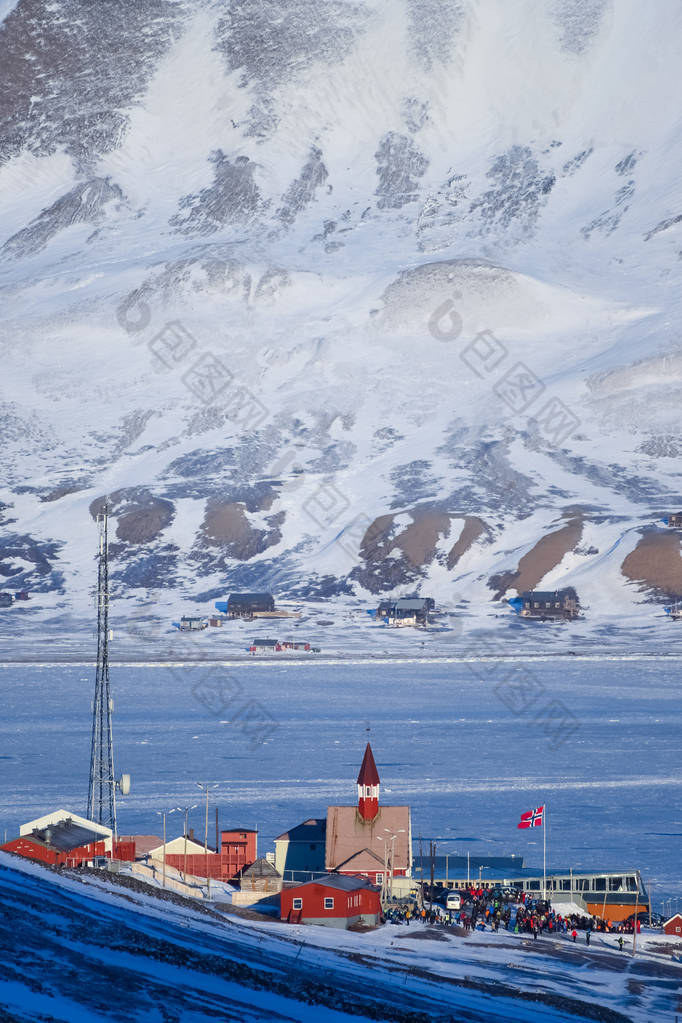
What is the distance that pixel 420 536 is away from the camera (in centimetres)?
17962

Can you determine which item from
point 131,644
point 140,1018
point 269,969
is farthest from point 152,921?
point 131,644

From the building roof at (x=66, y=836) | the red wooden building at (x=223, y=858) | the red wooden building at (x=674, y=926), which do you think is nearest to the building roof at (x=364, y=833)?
the red wooden building at (x=223, y=858)

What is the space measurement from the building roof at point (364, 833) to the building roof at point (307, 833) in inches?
30.2

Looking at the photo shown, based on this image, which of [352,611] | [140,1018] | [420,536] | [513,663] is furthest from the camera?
[420,536]

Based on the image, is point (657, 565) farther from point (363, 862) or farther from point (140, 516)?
point (363, 862)

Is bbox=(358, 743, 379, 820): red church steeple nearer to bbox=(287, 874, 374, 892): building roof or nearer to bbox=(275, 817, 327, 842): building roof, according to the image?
bbox=(275, 817, 327, 842): building roof

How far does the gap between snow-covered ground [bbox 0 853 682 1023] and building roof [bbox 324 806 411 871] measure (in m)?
5.55

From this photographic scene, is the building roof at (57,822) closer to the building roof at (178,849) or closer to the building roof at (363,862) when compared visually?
the building roof at (178,849)

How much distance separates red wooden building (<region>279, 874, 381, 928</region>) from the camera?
43375mm

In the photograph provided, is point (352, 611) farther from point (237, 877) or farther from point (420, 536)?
point (237, 877)

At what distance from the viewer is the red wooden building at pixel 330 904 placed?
4338 centimetres

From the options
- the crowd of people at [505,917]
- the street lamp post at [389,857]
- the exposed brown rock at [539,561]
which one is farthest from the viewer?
the exposed brown rock at [539,561]

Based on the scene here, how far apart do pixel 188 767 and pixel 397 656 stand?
235 feet

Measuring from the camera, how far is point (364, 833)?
4953 cm
